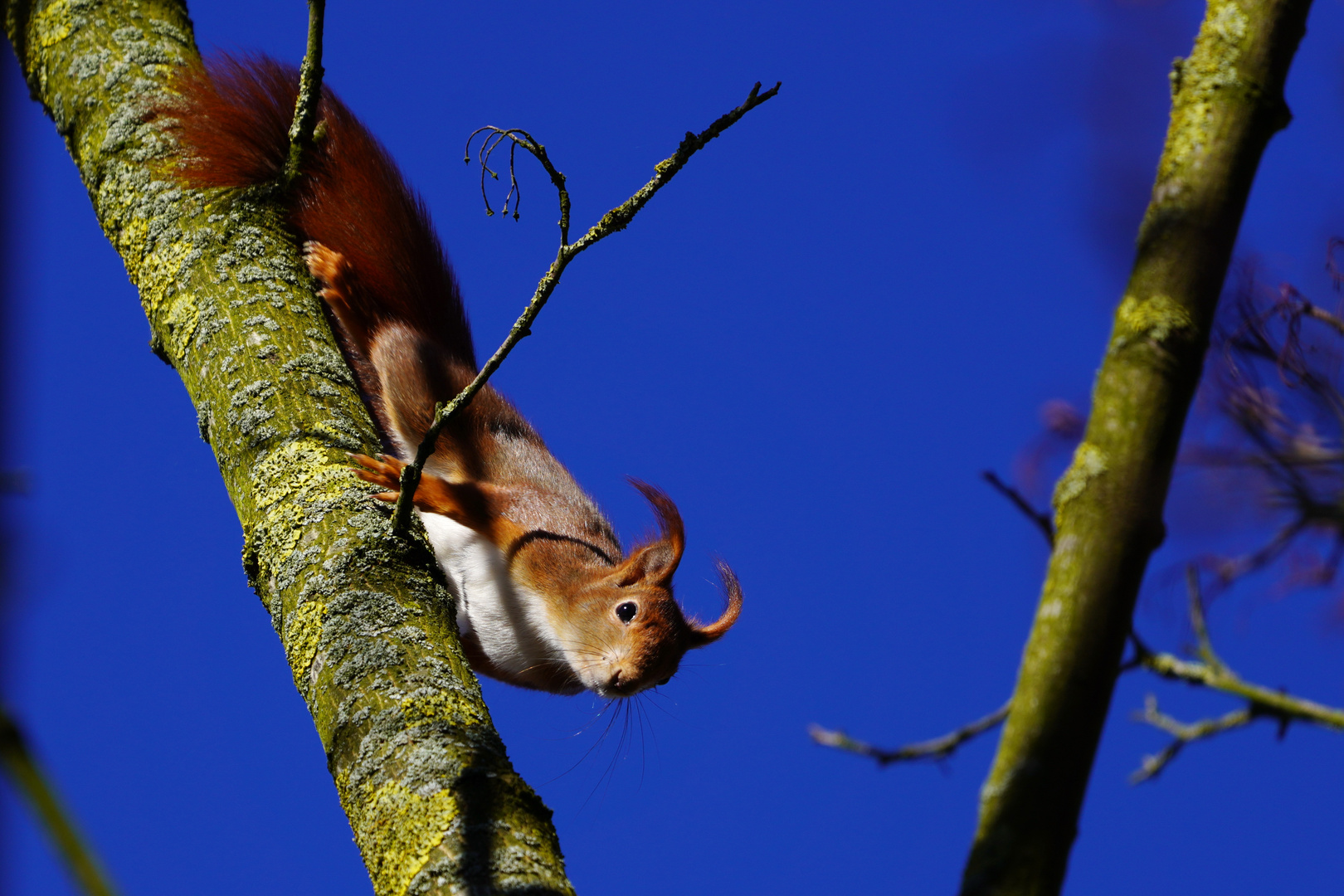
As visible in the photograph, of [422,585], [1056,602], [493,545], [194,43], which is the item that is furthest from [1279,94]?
[493,545]

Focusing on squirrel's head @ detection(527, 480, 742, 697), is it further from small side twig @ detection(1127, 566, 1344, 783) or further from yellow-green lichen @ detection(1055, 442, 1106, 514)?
yellow-green lichen @ detection(1055, 442, 1106, 514)

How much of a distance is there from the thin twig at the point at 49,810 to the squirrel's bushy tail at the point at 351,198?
2.71 meters

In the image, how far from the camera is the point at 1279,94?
1.17m

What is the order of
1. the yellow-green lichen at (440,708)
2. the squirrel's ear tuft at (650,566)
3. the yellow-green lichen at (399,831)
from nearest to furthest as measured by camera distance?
the yellow-green lichen at (399,831) → the yellow-green lichen at (440,708) → the squirrel's ear tuft at (650,566)

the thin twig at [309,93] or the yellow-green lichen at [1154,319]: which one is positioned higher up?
the thin twig at [309,93]

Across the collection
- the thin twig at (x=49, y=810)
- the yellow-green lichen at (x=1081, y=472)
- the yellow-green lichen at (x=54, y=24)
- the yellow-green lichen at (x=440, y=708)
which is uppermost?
the yellow-green lichen at (x=54, y=24)

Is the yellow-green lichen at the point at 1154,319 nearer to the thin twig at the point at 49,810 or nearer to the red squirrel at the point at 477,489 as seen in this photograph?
the thin twig at the point at 49,810

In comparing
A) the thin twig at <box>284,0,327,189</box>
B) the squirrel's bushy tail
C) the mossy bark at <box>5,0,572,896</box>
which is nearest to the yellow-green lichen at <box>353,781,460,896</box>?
the mossy bark at <box>5,0,572,896</box>

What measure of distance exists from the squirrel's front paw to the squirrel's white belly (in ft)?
3.53

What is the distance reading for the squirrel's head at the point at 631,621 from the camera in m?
3.95

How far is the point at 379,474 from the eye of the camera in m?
2.43

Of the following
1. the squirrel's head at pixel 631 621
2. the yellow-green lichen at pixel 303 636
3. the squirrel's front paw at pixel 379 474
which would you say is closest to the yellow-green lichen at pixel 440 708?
the yellow-green lichen at pixel 303 636

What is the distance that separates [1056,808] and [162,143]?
2.56 m

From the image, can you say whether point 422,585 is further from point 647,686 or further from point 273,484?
point 647,686
